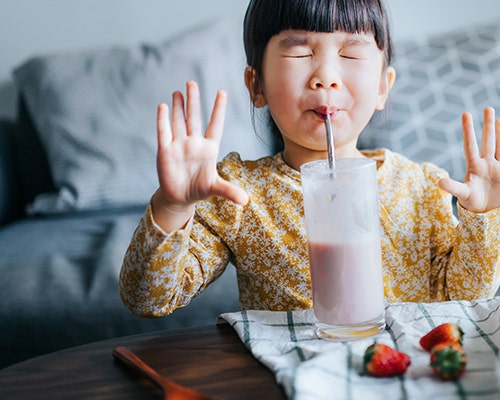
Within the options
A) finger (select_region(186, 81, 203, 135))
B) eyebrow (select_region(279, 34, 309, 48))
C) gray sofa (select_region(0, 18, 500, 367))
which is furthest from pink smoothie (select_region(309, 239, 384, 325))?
gray sofa (select_region(0, 18, 500, 367))

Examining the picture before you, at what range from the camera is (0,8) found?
279 cm

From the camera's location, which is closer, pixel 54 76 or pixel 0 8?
pixel 54 76

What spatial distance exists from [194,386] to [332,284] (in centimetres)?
21

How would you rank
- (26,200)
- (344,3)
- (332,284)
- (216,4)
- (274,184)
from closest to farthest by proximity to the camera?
(332,284)
(344,3)
(274,184)
(26,200)
(216,4)

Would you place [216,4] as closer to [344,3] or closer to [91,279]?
[91,279]

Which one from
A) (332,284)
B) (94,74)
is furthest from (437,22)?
(332,284)

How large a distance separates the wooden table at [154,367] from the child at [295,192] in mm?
100

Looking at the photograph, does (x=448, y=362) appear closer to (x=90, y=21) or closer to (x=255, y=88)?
(x=255, y=88)

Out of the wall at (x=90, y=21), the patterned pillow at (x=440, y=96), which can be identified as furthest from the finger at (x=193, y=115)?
the wall at (x=90, y=21)

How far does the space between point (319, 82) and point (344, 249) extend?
1.00 ft

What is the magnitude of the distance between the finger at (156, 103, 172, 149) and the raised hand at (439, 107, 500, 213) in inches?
15.5

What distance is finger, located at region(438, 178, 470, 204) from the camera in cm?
89

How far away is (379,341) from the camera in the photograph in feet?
2.64

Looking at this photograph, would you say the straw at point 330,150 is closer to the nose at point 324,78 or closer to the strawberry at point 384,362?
the nose at point 324,78
